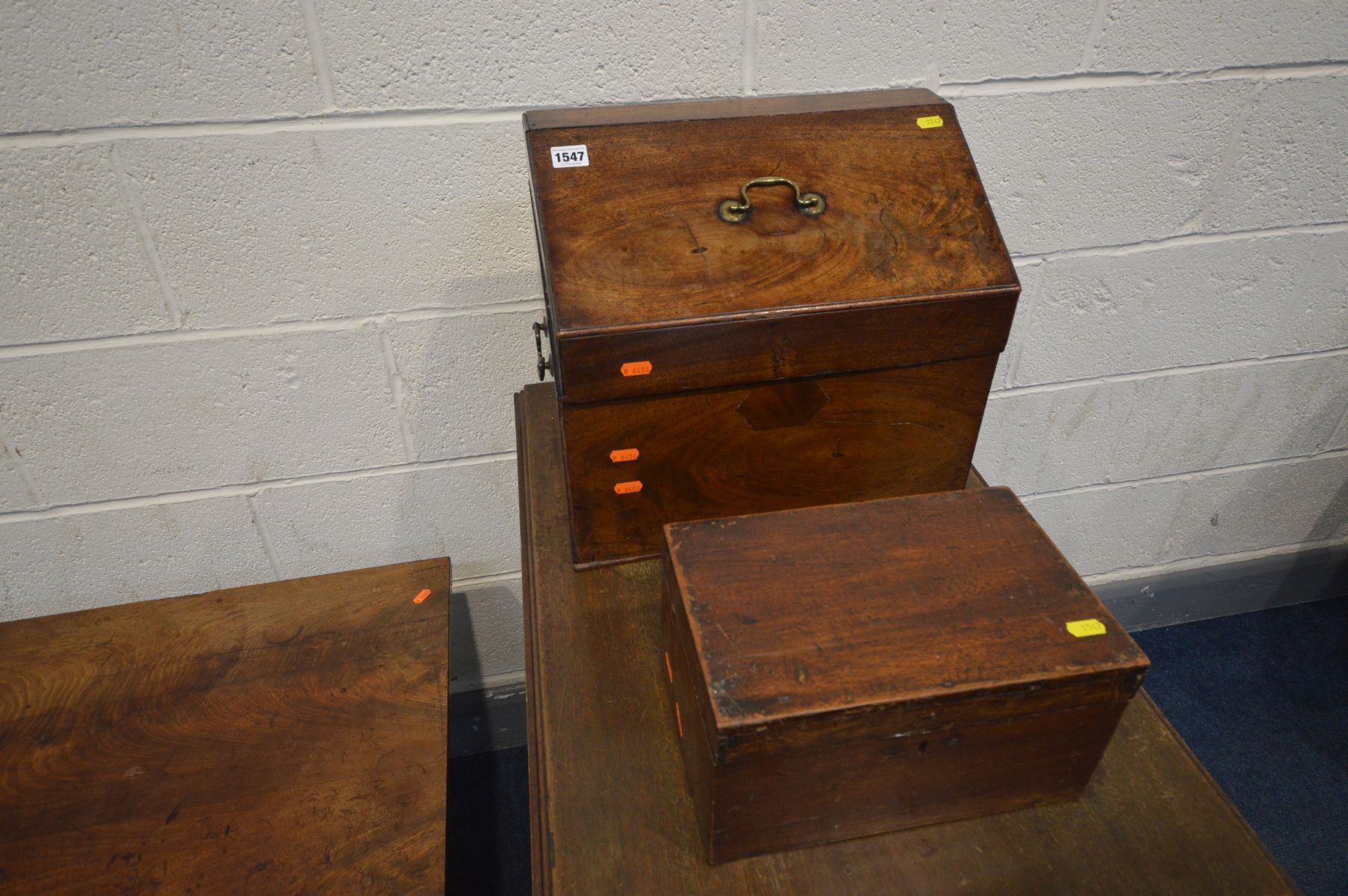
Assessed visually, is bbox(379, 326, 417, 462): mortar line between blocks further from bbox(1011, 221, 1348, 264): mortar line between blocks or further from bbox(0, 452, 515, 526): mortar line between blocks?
bbox(1011, 221, 1348, 264): mortar line between blocks

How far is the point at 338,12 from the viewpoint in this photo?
2.71 feet

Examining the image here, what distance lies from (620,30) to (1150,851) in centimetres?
92

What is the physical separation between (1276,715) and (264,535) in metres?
1.84

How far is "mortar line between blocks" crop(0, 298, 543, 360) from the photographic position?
37.5 inches

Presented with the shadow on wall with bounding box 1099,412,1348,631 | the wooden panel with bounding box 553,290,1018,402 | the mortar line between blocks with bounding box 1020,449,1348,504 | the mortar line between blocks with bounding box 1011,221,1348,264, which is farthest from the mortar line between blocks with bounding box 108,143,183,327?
the shadow on wall with bounding box 1099,412,1348,631

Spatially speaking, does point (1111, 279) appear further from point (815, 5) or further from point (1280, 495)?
point (1280, 495)

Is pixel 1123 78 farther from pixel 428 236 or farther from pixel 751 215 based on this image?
pixel 428 236

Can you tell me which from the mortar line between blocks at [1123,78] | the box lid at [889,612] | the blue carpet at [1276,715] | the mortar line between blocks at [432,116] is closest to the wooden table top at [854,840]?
the box lid at [889,612]

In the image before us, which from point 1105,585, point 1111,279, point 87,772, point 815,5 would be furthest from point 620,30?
point 1105,585

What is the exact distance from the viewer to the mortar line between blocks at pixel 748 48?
0.91 meters

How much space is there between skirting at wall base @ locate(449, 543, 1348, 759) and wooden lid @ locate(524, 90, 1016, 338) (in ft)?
3.61

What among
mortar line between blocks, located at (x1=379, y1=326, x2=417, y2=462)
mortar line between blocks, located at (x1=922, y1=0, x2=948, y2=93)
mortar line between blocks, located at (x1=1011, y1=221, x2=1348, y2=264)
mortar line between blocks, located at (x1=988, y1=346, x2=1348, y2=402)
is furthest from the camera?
mortar line between blocks, located at (x1=988, y1=346, x2=1348, y2=402)

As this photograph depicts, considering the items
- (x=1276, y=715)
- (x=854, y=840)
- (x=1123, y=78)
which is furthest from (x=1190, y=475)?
(x=854, y=840)

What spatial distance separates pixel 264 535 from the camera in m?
1.18
